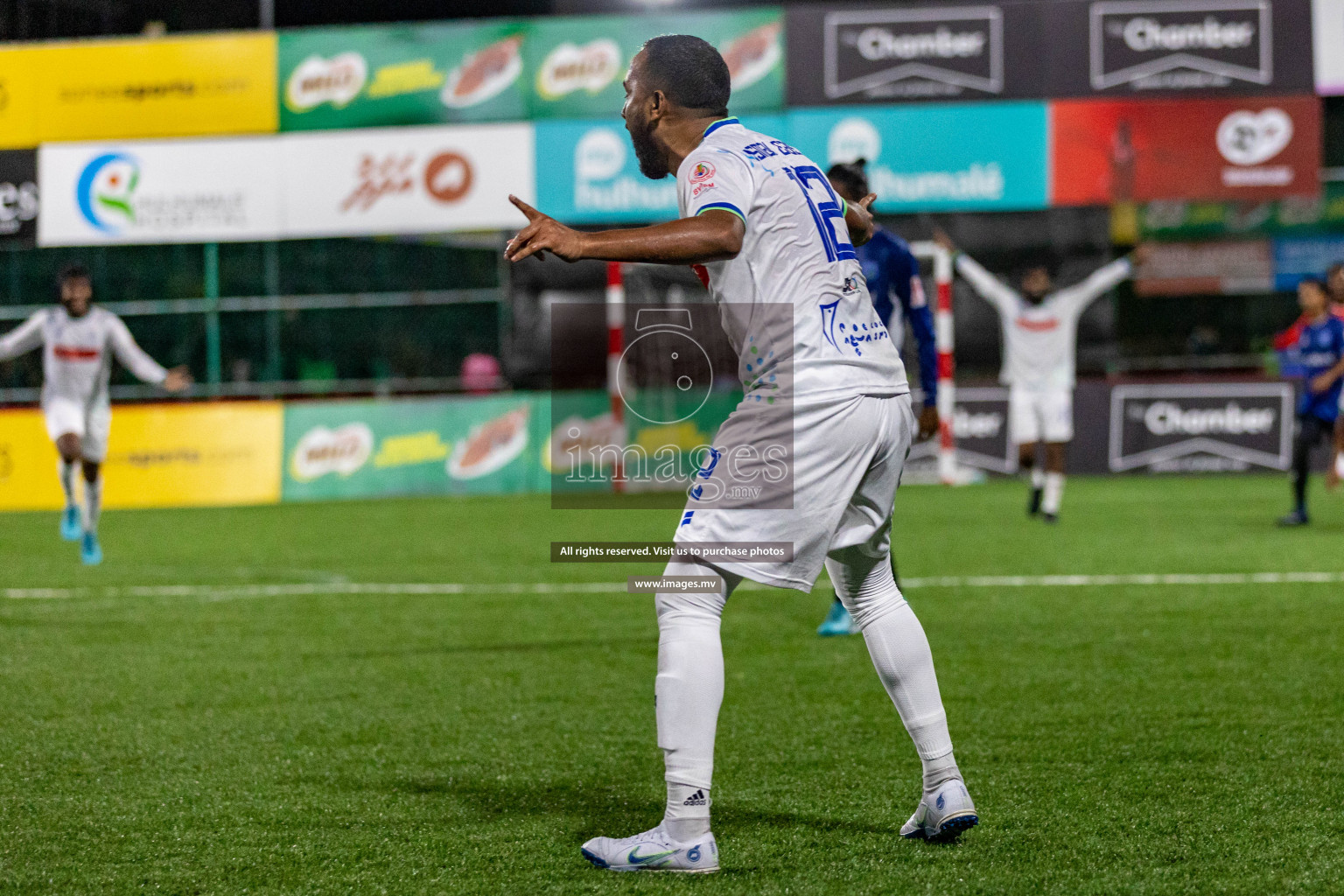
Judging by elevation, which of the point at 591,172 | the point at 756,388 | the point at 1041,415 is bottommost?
the point at 1041,415

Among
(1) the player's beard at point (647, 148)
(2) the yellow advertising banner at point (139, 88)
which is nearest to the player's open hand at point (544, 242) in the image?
(1) the player's beard at point (647, 148)

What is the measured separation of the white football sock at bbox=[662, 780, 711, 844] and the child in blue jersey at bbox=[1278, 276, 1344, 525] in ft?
35.3

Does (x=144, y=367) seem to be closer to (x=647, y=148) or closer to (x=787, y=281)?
(x=647, y=148)

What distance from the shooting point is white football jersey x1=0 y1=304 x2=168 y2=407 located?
42.4 ft

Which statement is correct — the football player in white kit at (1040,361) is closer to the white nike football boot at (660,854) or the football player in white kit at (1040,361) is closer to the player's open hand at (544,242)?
the white nike football boot at (660,854)

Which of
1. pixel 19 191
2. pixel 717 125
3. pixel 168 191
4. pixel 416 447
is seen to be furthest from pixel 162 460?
pixel 717 125

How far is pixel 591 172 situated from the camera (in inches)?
779

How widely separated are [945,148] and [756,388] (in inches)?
656

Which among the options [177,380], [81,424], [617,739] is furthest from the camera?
[81,424]

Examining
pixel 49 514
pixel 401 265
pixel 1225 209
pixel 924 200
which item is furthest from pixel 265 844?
pixel 1225 209

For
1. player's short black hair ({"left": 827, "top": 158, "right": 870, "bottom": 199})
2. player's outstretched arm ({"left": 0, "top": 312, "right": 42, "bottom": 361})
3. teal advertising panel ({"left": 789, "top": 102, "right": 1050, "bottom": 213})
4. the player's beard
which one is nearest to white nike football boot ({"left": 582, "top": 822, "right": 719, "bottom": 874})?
the player's beard

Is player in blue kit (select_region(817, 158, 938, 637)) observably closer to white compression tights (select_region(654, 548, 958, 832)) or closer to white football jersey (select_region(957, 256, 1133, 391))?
white compression tights (select_region(654, 548, 958, 832))

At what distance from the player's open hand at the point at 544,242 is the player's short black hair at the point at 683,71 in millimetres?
521

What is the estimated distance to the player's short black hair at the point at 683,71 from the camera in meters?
3.74
